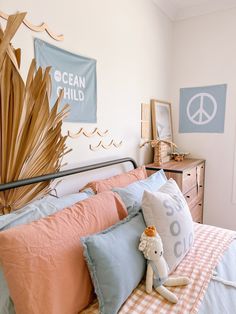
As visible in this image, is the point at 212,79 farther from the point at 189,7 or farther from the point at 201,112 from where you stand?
the point at 189,7

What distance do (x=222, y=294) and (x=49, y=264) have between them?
726 mm

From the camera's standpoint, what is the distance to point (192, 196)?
2.54 meters

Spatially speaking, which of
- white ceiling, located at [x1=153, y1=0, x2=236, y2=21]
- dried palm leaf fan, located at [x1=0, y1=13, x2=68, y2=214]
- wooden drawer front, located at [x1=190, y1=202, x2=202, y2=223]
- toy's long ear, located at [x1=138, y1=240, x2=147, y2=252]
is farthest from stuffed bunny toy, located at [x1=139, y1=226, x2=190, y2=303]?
white ceiling, located at [x1=153, y1=0, x2=236, y2=21]

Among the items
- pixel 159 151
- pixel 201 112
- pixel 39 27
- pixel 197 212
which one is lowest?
pixel 197 212

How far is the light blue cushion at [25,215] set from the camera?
0.84 meters

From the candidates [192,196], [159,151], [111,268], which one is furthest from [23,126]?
[192,196]

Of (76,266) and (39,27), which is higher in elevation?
(39,27)

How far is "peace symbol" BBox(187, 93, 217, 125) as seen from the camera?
2750 millimetres

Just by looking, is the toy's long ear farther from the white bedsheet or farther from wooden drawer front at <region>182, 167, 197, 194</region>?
wooden drawer front at <region>182, 167, 197, 194</region>

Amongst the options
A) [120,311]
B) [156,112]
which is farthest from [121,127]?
[120,311]

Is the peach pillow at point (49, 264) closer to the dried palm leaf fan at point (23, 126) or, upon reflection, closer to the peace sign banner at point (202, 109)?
the dried palm leaf fan at point (23, 126)

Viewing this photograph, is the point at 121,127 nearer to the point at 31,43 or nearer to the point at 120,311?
the point at 31,43

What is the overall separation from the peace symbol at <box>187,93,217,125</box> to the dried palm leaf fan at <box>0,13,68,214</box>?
1981 millimetres

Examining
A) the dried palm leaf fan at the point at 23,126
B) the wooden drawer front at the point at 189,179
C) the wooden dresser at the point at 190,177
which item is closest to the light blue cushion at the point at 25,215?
the dried palm leaf fan at the point at 23,126
